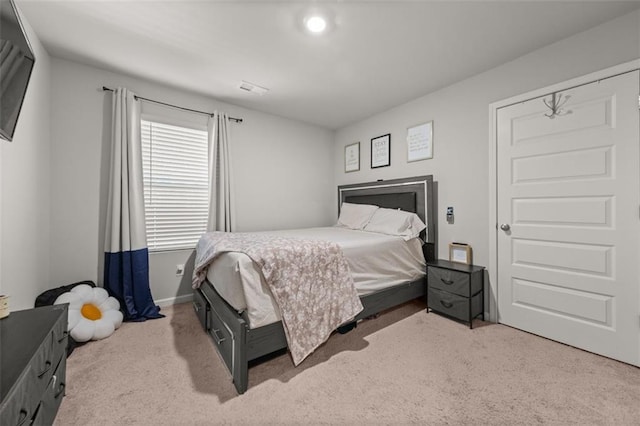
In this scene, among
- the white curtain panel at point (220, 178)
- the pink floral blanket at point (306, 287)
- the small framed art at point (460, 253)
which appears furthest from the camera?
the white curtain panel at point (220, 178)

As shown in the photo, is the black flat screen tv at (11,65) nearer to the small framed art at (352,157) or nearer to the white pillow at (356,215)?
the white pillow at (356,215)

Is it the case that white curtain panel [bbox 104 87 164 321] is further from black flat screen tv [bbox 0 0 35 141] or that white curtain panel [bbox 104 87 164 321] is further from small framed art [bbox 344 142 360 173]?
small framed art [bbox 344 142 360 173]

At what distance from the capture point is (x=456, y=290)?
97.4 inches

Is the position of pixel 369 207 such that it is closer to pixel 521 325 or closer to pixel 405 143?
pixel 405 143

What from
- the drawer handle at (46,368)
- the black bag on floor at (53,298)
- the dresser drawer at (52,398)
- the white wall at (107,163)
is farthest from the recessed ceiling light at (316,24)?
the black bag on floor at (53,298)

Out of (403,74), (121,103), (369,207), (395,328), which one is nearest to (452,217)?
(369,207)

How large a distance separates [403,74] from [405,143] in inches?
35.3

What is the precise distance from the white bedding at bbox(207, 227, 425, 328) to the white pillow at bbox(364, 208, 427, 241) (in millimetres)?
135

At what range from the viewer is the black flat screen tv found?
128cm

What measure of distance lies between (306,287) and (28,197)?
224 centimetres

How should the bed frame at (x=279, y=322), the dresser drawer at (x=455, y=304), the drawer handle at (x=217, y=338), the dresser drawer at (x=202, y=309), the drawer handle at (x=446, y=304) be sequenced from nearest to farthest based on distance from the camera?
1. the bed frame at (x=279, y=322)
2. the drawer handle at (x=217, y=338)
3. the dresser drawer at (x=202, y=309)
4. the dresser drawer at (x=455, y=304)
5. the drawer handle at (x=446, y=304)

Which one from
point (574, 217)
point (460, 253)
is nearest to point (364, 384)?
point (460, 253)

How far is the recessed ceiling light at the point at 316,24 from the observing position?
6.08 feet

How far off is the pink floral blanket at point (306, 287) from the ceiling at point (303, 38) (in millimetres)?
1696
